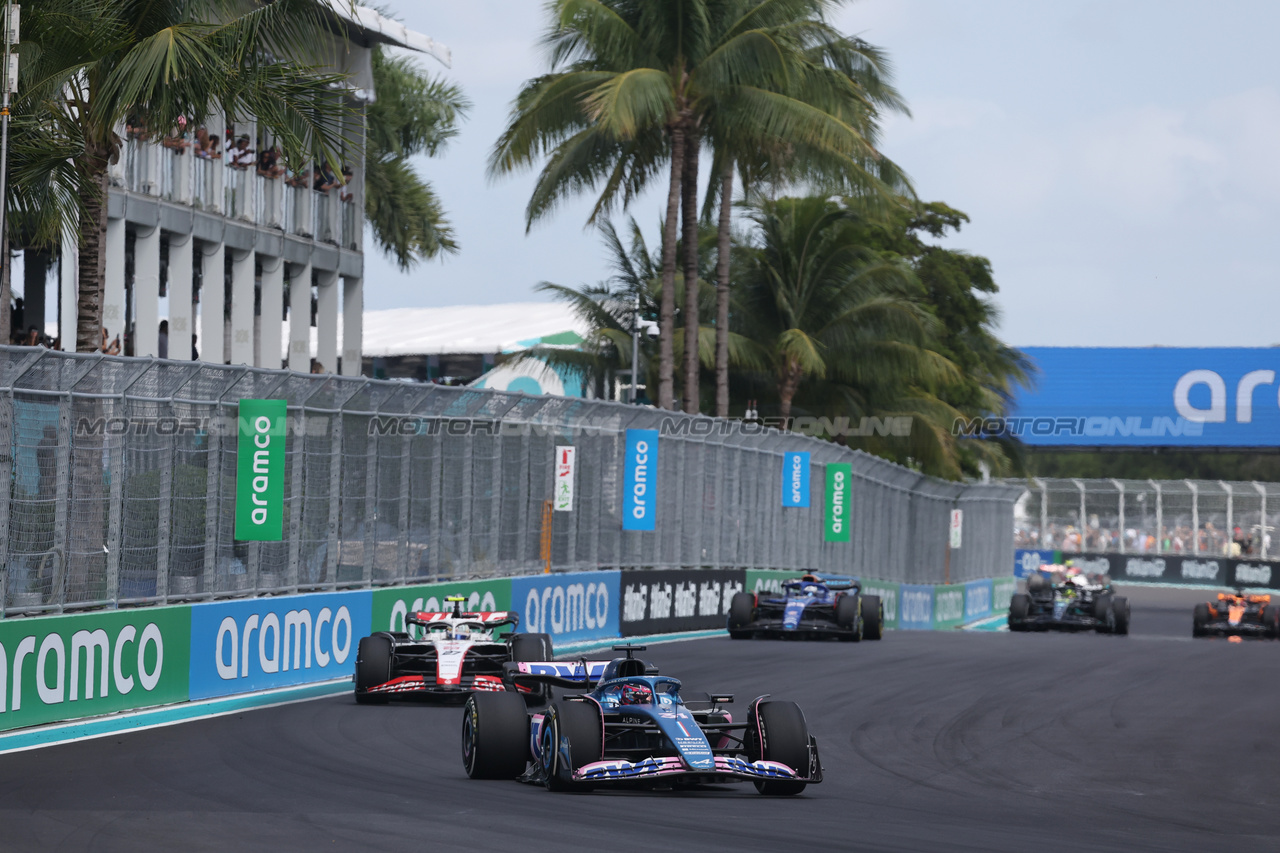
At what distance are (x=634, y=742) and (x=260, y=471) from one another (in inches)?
215

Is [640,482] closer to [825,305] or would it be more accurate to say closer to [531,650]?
[531,650]

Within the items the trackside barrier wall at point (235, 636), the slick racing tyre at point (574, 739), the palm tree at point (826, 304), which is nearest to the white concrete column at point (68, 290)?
the trackside barrier wall at point (235, 636)

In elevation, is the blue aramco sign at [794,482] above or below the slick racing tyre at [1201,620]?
above

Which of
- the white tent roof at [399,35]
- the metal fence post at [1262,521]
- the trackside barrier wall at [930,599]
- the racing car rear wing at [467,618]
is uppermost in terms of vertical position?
the white tent roof at [399,35]

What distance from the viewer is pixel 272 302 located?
30.5 metres

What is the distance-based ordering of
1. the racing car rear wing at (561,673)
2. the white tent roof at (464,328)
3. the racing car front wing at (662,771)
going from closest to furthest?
the racing car front wing at (662,771) → the racing car rear wing at (561,673) → the white tent roof at (464,328)

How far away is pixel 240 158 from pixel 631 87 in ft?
25.9

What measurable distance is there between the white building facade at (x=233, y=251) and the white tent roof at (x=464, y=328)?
12.0 metres

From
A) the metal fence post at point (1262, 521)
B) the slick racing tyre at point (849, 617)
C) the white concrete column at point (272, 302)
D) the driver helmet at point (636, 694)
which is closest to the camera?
the driver helmet at point (636, 694)

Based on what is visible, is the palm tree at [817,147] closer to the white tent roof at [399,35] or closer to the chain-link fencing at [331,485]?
the chain-link fencing at [331,485]

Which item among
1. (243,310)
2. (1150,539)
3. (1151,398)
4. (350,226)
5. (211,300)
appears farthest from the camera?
(1150,539)

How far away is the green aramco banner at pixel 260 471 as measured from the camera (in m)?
14.3

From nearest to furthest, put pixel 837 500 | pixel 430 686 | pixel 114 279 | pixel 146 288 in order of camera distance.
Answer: pixel 430 686, pixel 114 279, pixel 146 288, pixel 837 500

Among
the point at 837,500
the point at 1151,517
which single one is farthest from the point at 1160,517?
the point at 837,500
